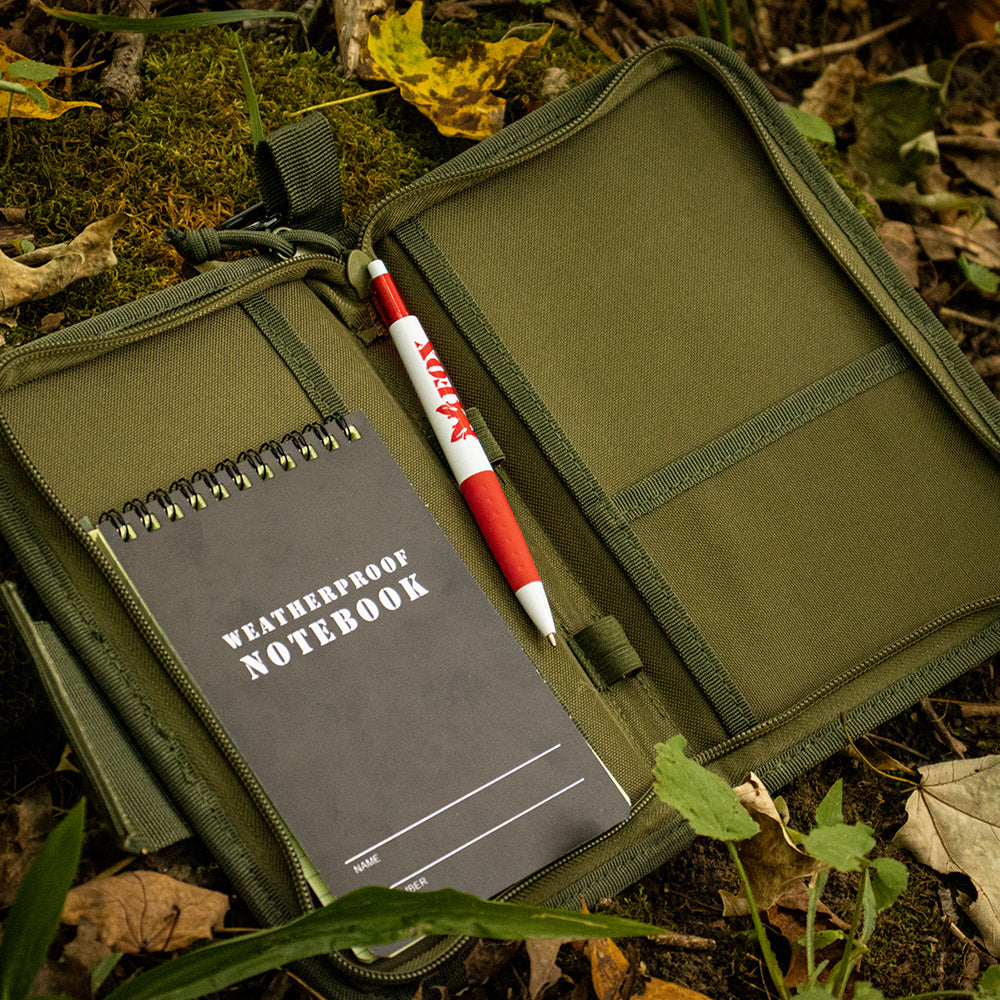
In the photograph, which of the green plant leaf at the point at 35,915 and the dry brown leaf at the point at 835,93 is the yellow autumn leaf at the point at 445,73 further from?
the green plant leaf at the point at 35,915

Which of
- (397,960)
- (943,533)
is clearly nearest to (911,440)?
(943,533)

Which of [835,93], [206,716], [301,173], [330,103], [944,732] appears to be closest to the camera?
[206,716]

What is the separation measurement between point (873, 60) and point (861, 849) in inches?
86.6

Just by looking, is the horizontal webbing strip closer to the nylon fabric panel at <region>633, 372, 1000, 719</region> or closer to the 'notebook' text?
the nylon fabric panel at <region>633, 372, 1000, 719</region>

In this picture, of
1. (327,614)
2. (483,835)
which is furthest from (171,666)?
(483,835)

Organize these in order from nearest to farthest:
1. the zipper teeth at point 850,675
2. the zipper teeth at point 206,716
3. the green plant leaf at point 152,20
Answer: the zipper teeth at point 206,716
the zipper teeth at point 850,675
the green plant leaf at point 152,20

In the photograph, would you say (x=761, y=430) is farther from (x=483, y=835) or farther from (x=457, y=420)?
(x=483, y=835)

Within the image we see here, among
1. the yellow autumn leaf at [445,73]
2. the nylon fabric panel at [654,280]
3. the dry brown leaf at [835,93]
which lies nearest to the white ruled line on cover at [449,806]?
the nylon fabric panel at [654,280]

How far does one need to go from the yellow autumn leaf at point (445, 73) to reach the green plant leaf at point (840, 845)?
1432mm

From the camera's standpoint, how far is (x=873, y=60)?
2.51 meters

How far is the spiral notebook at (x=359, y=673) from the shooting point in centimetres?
122

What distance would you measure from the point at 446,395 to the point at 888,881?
996mm

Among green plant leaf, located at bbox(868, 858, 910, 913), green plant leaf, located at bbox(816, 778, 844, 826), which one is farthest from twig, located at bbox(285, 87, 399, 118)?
green plant leaf, located at bbox(868, 858, 910, 913)

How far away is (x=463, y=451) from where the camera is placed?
144 cm
